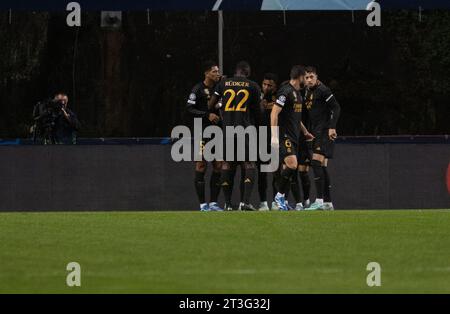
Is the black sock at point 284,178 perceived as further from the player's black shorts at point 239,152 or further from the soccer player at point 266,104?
the soccer player at point 266,104

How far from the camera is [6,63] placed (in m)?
26.3

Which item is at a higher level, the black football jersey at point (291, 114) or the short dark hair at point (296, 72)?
the short dark hair at point (296, 72)

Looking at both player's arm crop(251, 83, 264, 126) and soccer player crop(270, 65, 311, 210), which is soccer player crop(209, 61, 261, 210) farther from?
soccer player crop(270, 65, 311, 210)

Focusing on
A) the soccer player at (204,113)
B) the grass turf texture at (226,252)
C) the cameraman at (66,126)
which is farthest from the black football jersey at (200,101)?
the cameraman at (66,126)

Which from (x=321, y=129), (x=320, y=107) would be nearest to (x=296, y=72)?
(x=320, y=107)

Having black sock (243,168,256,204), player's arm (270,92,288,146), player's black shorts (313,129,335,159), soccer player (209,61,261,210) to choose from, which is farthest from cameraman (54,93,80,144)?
player's arm (270,92,288,146)

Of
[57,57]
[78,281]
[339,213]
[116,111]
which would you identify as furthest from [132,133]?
[78,281]

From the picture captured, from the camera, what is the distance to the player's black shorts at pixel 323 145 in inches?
759

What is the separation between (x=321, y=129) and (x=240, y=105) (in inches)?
54.1

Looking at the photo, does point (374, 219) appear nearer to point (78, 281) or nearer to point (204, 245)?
point (204, 245)

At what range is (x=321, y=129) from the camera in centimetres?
1945

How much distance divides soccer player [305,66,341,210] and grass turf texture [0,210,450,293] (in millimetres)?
1662

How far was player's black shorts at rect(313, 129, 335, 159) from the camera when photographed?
1928 cm

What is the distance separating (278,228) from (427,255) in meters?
2.88
